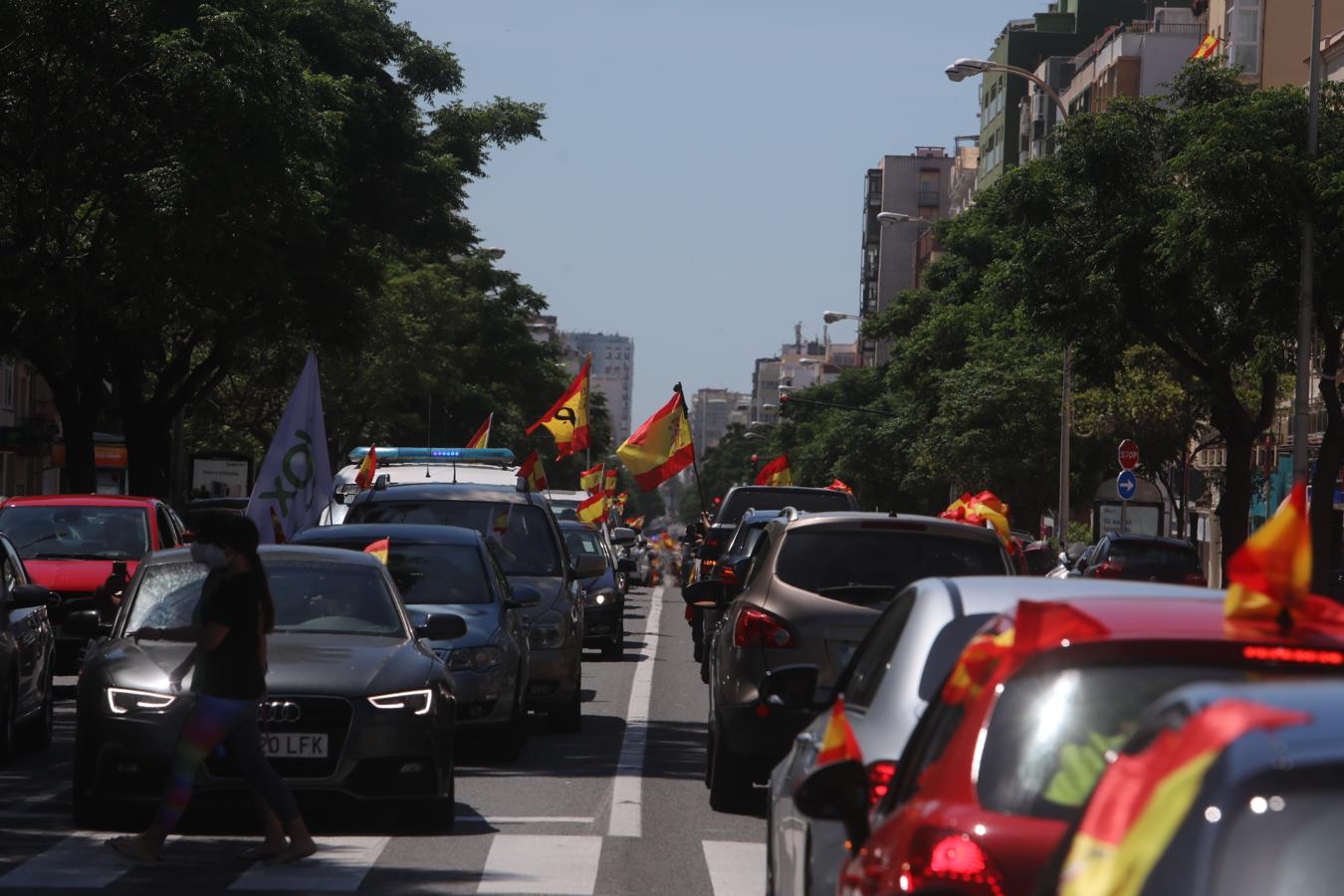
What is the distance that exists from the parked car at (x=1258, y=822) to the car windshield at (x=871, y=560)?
8045mm

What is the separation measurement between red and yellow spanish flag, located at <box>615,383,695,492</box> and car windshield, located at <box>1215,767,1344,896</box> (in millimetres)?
32568

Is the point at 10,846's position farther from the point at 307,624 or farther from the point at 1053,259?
the point at 1053,259

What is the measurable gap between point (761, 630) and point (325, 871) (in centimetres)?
264

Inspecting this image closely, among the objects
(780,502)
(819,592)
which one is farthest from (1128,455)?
(819,592)

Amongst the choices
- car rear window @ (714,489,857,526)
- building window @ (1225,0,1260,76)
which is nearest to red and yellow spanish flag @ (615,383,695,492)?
car rear window @ (714,489,857,526)

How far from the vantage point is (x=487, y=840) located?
36.4 ft

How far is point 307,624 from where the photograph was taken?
12125 millimetres

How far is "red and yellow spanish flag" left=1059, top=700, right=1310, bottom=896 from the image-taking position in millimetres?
3115

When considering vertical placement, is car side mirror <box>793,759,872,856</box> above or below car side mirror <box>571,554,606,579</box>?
above

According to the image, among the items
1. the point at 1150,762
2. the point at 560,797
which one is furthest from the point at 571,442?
the point at 1150,762

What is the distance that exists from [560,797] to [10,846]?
3.43m

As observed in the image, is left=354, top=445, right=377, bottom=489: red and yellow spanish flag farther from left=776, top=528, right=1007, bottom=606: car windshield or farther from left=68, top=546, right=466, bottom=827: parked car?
left=776, top=528, right=1007, bottom=606: car windshield

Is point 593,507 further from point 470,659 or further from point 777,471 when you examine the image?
point 470,659

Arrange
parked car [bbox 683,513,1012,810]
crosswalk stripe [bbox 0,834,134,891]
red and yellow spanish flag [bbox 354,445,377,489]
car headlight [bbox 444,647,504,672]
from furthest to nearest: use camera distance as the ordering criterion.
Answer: red and yellow spanish flag [bbox 354,445,377,489], car headlight [bbox 444,647,504,672], parked car [bbox 683,513,1012,810], crosswalk stripe [bbox 0,834,134,891]
